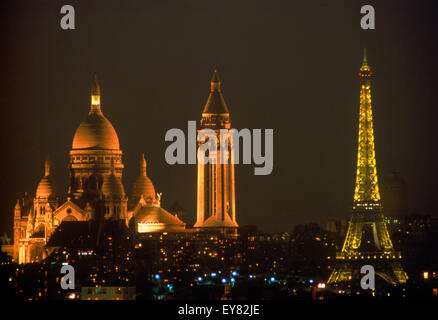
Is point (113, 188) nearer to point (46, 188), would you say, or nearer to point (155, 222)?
point (155, 222)

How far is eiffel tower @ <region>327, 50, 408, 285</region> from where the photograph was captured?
173000 mm

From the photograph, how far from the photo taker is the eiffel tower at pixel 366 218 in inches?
6811

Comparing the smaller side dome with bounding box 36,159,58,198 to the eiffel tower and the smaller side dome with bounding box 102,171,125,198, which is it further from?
the eiffel tower

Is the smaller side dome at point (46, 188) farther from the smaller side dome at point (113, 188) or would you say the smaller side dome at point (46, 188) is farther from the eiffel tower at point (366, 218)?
the eiffel tower at point (366, 218)

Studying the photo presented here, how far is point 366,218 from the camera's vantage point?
17462cm

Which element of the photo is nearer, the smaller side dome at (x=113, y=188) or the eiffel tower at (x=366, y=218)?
the eiffel tower at (x=366, y=218)

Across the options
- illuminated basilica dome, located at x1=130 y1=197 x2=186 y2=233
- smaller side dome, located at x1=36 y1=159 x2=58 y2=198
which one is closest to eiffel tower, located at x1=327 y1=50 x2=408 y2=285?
illuminated basilica dome, located at x1=130 y1=197 x2=186 y2=233

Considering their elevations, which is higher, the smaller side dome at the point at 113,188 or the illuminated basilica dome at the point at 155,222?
the smaller side dome at the point at 113,188

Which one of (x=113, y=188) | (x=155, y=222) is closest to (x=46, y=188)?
(x=113, y=188)

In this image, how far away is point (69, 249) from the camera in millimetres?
179500

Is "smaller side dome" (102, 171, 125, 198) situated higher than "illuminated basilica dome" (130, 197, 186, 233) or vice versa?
"smaller side dome" (102, 171, 125, 198)

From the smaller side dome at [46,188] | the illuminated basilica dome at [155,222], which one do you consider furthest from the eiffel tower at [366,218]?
the smaller side dome at [46,188]
